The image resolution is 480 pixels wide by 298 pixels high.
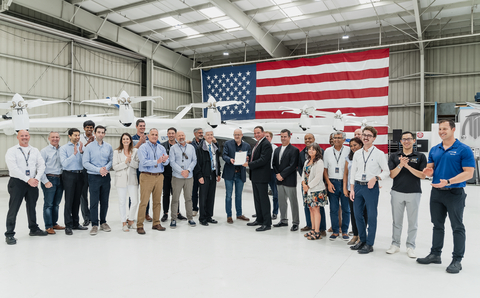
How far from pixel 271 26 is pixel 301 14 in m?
1.98

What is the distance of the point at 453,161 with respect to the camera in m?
3.62

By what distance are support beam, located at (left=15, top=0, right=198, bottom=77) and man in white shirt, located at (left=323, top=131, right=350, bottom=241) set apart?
13.8 metres

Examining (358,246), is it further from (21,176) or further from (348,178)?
(21,176)

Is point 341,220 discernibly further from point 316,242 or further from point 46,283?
point 46,283

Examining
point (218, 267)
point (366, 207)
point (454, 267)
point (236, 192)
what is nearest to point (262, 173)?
point (236, 192)

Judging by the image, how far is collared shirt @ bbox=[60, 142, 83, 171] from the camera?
5.06 meters

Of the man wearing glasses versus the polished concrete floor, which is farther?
the man wearing glasses

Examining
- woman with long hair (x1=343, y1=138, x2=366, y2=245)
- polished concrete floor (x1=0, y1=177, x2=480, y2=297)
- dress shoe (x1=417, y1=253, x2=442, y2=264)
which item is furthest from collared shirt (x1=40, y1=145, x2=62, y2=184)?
dress shoe (x1=417, y1=253, x2=442, y2=264)

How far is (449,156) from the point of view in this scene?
364cm

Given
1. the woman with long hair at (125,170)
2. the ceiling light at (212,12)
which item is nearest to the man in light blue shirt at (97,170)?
the woman with long hair at (125,170)

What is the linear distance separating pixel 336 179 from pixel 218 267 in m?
2.22

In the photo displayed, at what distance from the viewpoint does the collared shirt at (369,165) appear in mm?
4191

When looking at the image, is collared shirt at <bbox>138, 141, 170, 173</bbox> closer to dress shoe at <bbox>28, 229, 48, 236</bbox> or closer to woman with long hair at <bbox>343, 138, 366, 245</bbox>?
dress shoe at <bbox>28, 229, 48, 236</bbox>

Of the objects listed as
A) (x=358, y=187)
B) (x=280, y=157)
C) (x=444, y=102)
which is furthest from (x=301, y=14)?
(x=358, y=187)
